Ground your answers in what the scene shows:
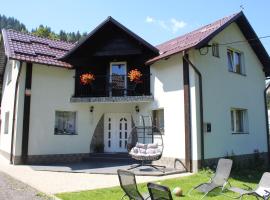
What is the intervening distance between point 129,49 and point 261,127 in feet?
25.1

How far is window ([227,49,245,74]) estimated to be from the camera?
14.3 m

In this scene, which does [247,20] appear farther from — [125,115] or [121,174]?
[121,174]

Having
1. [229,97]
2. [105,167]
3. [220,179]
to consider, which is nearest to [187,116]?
[229,97]

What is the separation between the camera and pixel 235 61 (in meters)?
14.6

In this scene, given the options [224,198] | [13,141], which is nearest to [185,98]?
[224,198]

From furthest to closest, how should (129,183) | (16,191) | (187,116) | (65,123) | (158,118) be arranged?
(65,123)
(158,118)
(187,116)
(16,191)
(129,183)

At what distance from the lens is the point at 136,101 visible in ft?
45.5

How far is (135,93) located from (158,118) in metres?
1.71

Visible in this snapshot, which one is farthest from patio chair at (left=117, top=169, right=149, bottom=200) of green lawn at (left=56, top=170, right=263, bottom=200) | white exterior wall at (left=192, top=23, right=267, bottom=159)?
white exterior wall at (left=192, top=23, right=267, bottom=159)

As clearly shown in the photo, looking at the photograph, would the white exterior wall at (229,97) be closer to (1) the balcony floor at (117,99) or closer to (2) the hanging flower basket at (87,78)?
(1) the balcony floor at (117,99)

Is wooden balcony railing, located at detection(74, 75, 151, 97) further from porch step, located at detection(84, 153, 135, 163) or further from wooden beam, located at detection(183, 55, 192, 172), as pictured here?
porch step, located at detection(84, 153, 135, 163)

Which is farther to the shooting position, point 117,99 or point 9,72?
point 9,72

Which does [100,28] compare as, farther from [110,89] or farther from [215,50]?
[215,50]

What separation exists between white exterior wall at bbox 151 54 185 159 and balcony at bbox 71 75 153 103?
2.82ft
